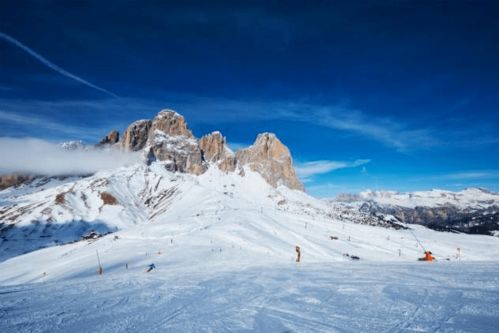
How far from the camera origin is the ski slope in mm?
7562

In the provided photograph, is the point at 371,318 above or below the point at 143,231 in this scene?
above

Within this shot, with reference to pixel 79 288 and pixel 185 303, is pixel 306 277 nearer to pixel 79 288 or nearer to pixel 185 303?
pixel 185 303

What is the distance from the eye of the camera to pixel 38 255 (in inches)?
3435

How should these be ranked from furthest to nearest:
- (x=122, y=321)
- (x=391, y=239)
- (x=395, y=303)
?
1. (x=391, y=239)
2. (x=395, y=303)
3. (x=122, y=321)

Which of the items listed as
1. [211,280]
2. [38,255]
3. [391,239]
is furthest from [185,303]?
[391,239]

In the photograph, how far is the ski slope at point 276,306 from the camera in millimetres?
7562

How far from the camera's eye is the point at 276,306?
31.5 ft

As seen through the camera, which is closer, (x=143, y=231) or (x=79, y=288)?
(x=79, y=288)

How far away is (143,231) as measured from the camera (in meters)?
81.9

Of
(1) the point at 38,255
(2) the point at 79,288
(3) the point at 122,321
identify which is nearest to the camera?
(3) the point at 122,321

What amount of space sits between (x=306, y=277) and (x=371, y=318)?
7.15 m

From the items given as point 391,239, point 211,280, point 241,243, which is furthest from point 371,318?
point 391,239

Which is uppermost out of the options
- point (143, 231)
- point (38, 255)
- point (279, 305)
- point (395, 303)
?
point (395, 303)

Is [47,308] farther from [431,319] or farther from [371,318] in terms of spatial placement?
[431,319]
